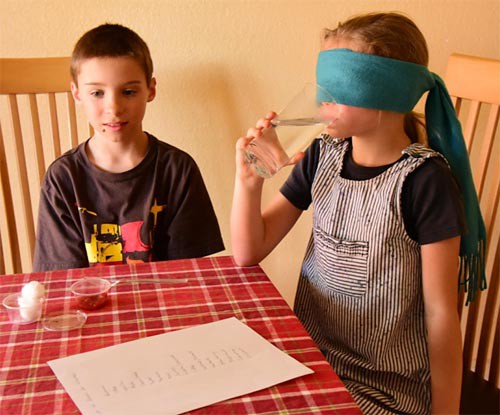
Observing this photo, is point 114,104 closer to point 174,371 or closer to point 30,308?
point 30,308

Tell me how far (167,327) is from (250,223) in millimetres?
361

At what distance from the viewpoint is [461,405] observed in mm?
1288

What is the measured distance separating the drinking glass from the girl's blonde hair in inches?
4.6

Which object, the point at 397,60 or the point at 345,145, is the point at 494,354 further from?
the point at 397,60

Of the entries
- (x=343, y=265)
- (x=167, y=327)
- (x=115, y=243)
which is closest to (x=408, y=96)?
(x=343, y=265)

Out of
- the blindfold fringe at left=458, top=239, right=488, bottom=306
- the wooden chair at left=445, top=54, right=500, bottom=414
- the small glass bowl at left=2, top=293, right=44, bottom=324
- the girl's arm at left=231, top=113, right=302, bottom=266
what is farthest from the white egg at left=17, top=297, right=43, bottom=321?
the wooden chair at left=445, top=54, right=500, bottom=414

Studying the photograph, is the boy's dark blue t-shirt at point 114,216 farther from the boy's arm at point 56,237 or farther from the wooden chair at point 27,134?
the wooden chair at point 27,134

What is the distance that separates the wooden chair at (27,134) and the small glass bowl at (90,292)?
627mm

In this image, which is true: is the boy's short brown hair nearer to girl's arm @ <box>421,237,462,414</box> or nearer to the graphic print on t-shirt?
the graphic print on t-shirt

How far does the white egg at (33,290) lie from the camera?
98 centimetres

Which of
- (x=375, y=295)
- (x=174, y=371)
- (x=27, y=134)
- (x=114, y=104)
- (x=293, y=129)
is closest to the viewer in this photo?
(x=174, y=371)

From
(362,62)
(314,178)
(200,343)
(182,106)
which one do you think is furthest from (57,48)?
(200,343)

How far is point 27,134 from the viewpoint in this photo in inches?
66.8

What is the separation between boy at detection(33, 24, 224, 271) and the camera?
1.44m
